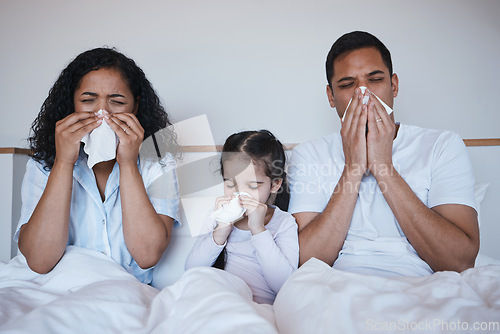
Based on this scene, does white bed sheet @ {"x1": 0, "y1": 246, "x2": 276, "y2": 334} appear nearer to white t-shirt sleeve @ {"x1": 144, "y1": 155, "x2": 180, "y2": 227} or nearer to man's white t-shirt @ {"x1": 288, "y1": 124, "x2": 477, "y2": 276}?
white t-shirt sleeve @ {"x1": 144, "y1": 155, "x2": 180, "y2": 227}

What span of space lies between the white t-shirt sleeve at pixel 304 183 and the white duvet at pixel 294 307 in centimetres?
42

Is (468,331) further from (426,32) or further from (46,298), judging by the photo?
(426,32)

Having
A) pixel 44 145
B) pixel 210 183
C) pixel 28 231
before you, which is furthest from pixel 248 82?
pixel 28 231

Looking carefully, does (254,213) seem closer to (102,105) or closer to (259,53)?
(102,105)

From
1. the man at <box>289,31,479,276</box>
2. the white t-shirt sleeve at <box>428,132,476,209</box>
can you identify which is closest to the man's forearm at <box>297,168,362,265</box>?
the man at <box>289,31,479,276</box>

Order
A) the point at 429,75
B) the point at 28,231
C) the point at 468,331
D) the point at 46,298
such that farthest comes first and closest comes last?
1. the point at 429,75
2. the point at 28,231
3. the point at 46,298
4. the point at 468,331

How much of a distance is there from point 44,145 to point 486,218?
5.58 ft

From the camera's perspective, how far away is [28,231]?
1.07 metres

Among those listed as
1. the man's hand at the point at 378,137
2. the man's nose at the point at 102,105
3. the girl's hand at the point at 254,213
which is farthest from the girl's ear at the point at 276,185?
the man's nose at the point at 102,105

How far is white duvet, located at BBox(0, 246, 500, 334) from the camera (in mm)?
630

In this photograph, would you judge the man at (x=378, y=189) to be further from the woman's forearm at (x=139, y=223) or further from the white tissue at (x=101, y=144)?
the white tissue at (x=101, y=144)

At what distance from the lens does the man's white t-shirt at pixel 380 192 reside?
3.68 ft

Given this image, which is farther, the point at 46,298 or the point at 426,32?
the point at 426,32

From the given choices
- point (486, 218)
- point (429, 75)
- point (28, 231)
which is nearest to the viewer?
point (28, 231)
